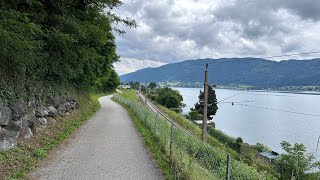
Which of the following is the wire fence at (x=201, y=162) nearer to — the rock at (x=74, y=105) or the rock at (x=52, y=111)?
the rock at (x=52, y=111)

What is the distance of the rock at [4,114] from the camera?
344 inches

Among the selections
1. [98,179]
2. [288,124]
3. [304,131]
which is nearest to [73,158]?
[98,179]

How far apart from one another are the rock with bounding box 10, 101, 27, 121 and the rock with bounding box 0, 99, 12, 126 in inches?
14.9

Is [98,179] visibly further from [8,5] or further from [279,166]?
[279,166]

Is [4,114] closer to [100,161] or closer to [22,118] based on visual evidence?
[22,118]

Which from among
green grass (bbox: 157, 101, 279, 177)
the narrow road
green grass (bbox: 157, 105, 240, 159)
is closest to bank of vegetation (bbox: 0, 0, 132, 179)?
the narrow road

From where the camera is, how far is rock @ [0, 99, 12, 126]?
874 cm

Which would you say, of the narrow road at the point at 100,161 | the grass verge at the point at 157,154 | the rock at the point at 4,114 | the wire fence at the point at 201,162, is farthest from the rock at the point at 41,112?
the wire fence at the point at 201,162

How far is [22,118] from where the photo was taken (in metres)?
10.5

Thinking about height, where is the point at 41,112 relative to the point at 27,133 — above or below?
above

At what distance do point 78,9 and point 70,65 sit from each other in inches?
126

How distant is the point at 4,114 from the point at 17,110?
3.35 feet

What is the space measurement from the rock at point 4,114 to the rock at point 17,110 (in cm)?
38

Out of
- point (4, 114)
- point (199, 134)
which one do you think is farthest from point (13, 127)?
point (199, 134)
